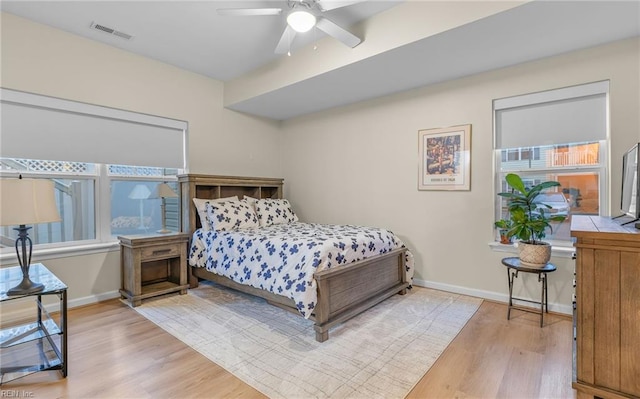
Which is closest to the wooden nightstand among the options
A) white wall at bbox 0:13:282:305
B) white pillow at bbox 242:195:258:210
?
white wall at bbox 0:13:282:305

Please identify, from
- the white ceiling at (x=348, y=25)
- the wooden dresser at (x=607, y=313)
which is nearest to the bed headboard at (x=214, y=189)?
the white ceiling at (x=348, y=25)

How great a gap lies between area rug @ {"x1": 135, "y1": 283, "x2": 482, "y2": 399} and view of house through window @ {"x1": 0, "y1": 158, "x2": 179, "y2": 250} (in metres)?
1.02

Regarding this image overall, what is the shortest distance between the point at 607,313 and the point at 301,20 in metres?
2.62

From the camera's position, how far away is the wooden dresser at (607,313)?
1515mm

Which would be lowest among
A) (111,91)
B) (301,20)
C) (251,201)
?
(251,201)

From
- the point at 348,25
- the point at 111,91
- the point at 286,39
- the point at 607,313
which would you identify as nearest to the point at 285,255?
the point at 286,39

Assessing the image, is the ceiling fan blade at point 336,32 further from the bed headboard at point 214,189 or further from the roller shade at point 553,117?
the bed headboard at point 214,189

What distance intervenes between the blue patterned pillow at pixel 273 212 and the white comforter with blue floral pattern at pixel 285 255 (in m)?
0.50

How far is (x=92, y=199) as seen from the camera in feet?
11.0

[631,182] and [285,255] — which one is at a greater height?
[631,182]

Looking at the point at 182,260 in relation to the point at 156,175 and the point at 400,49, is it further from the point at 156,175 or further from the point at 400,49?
the point at 400,49

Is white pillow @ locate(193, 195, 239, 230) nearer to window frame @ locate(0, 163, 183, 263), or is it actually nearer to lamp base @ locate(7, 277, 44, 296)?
window frame @ locate(0, 163, 183, 263)

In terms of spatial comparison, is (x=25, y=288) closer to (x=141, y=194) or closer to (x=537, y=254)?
(x=141, y=194)

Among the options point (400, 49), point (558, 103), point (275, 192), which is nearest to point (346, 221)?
point (275, 192)
